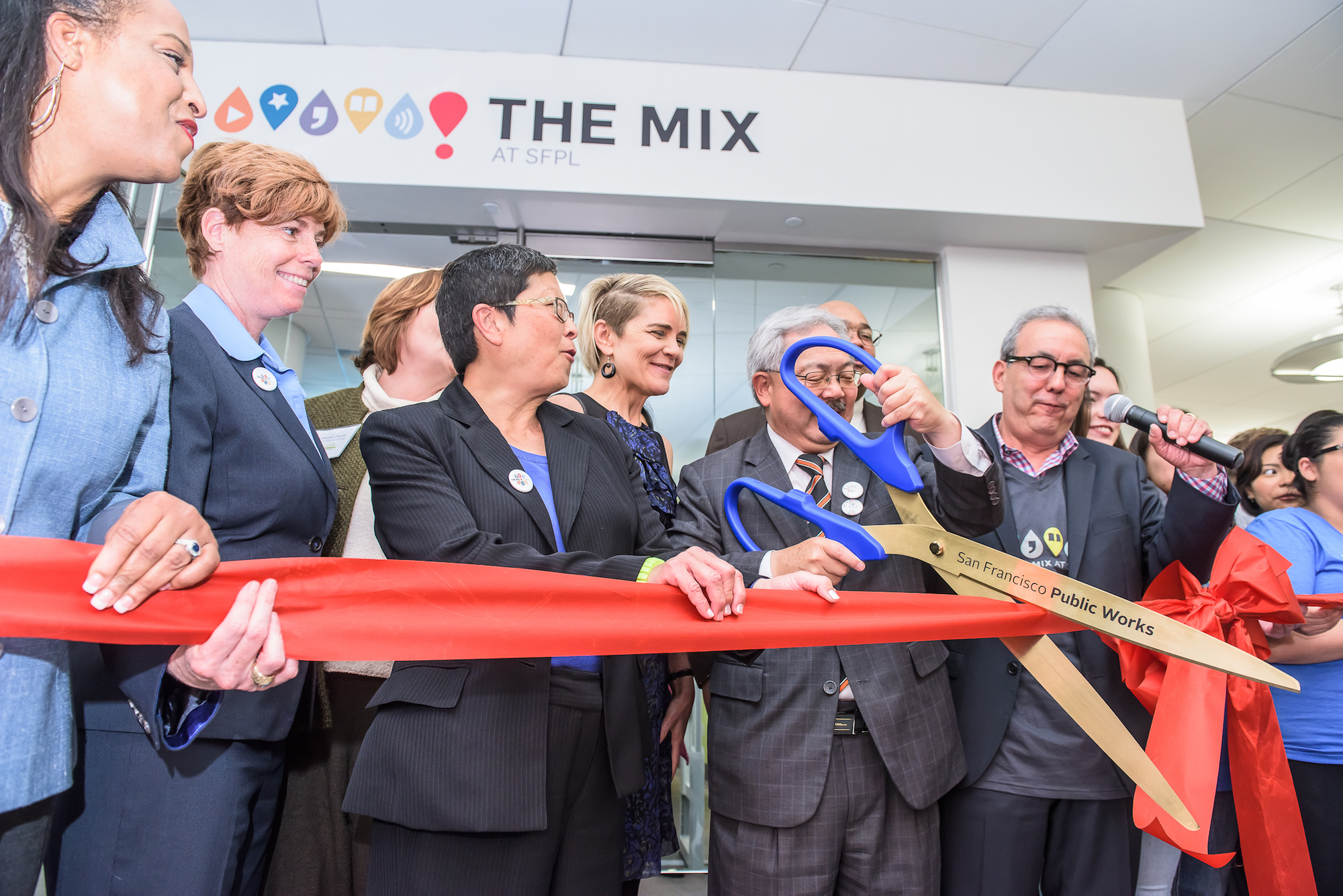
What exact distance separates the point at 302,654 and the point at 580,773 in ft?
1.68

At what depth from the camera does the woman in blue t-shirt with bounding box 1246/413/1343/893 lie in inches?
76.7

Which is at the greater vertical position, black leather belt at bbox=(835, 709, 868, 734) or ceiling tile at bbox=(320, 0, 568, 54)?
ceiling tile at bbox=(320, 0, 568, 54)

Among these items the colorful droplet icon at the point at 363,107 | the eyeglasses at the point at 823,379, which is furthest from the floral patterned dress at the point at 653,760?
the colorful droplet icon at the point at 363,107

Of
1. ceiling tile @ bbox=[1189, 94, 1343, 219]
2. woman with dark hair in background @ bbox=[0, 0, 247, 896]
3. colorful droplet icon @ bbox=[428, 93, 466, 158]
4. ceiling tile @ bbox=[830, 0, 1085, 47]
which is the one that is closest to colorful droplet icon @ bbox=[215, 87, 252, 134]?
colorful droplet icon @ bbox=[428, 93, 466, 158]

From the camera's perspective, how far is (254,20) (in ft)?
12.9

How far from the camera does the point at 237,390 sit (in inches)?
52.3

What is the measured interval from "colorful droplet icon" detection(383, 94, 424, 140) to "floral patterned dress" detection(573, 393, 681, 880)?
2432mm

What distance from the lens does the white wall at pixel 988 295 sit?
179 inches

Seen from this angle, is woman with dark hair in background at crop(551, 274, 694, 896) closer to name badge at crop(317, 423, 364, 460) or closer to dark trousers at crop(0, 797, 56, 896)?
name badge at crop(317, 423, 364, 460)

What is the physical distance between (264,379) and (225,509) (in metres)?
0.27

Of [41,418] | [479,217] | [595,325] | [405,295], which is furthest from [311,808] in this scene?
[479,217]

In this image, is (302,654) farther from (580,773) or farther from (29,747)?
(580,773)

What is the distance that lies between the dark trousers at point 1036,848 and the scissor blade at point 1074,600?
0.59 m

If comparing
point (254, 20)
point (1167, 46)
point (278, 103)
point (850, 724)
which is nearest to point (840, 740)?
point (850, 724)
